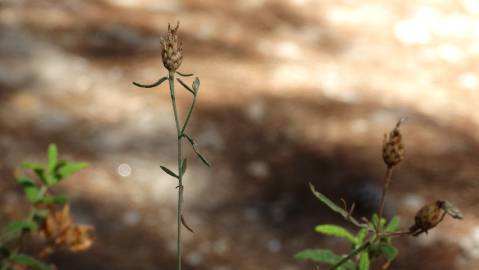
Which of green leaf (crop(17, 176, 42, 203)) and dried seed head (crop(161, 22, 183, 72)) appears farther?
green leaf (crop(17, 176, 42, 203))

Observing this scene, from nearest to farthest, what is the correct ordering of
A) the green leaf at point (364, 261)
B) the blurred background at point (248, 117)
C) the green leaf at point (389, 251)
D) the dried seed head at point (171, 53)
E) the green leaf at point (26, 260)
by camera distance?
the dried seed head at point (171, 53), the green leaf at point (389, 251), the green leaf at point (364, 261), the green leaf at point (26, 260), the blurred background at point (248, 117)

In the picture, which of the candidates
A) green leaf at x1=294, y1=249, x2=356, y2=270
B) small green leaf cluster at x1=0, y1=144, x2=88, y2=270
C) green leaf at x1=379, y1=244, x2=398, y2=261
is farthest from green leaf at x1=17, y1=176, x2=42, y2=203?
green leaf at x1=379, y1=244, x2=398, y2=261

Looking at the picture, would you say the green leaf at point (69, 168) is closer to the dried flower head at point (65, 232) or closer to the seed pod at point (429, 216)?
the dried flower head at point (65, 232)

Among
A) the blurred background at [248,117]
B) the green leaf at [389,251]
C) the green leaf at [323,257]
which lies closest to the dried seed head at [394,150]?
the green leaf at [389,251]

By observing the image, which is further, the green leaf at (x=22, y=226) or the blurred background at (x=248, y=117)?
the blurred background at (x=248, y=117)

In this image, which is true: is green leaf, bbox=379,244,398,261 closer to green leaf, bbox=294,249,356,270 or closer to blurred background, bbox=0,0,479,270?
green leaf, bbox=294,249,356,270

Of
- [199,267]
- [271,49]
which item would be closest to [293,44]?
[271,49]

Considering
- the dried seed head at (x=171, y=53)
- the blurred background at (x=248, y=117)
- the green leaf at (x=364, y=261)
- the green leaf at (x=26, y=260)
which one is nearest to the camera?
the dried seed head at (x=171, y=53)

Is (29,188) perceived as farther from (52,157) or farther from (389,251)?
(389,251)

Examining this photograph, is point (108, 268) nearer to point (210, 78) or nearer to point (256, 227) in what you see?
point (256, 227)
